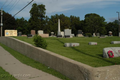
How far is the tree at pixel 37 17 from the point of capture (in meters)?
60.9

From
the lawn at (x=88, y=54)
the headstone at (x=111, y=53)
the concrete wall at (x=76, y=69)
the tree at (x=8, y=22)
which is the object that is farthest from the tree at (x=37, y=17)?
the headstone at (x=111, y=53)

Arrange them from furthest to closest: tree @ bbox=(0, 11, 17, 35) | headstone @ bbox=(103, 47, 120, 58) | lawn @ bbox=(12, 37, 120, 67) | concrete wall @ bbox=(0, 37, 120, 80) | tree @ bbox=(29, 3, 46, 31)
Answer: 1. tree @ bbox=(29, 3, 46, 31)
2. tree @ bbox=(0, 11, 17, 35)
3. headstone @ bbox=(103, 47, 120, 58)
4. lawn @ bbox=(12, 37, 120, 67)
5. concrete wall @ bbox=(0, 37, 120, 80)

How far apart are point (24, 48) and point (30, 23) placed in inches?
2043

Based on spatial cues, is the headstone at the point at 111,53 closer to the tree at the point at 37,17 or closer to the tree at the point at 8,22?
the tree at the point at 8,22

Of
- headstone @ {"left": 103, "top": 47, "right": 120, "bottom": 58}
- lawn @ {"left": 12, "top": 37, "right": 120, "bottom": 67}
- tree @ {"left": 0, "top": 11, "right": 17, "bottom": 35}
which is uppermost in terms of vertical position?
tree @ {"left": 0, "top": 11, "right": 17, "bottom": 35}

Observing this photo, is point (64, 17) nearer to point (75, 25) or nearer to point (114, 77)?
point (75, 25)

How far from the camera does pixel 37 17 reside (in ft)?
204

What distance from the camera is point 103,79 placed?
4.14 metres

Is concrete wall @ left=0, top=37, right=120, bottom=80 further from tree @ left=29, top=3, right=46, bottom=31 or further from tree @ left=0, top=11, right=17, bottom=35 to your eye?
tree @ left=29, top=3, right=46, bottom=31

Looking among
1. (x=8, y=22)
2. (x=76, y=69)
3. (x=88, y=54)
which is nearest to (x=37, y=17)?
(x=8, y=22)

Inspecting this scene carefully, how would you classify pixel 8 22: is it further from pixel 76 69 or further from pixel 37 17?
pixel 76 69

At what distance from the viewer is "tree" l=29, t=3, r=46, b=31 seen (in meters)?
60.9

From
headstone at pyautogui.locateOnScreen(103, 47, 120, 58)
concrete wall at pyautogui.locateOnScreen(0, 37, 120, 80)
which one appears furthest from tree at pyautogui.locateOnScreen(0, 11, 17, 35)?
headstone at pyautogui.locateOnScreen(103, 47, 120, 58)

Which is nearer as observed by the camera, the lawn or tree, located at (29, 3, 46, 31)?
the lawn
